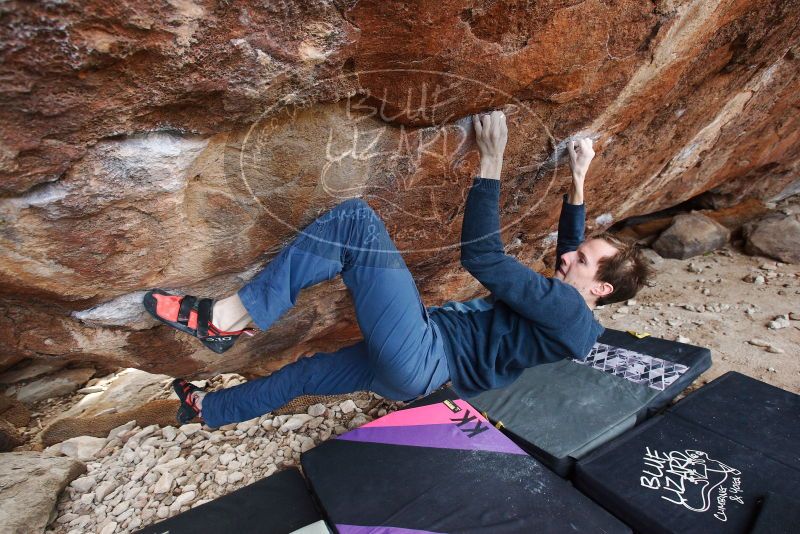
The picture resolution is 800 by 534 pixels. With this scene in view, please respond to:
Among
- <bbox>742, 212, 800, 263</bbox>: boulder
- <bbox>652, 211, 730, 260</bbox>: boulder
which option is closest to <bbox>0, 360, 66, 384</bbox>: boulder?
<bbox>652, 211, 730, 260</bbox>: boulder

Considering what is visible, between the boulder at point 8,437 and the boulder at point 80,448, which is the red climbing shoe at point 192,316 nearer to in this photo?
the boulder at point 80,448

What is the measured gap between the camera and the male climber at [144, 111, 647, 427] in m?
1.51

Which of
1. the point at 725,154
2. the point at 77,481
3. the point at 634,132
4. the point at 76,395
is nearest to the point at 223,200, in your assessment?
the point at 77,481

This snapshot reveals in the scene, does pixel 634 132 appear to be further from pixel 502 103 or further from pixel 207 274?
pixel 207 274

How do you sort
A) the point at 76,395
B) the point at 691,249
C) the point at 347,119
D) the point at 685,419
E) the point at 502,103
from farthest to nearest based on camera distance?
the point at 691,249 < the point at 76,395 < the point at 685,419 < the point at 502,103 < the point at 347,119

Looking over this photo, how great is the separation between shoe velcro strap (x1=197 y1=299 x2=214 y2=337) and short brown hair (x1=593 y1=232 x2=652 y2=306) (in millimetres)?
1520

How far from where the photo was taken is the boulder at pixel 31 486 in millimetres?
1935

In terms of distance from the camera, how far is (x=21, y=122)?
1029mm

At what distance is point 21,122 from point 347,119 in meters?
0.88

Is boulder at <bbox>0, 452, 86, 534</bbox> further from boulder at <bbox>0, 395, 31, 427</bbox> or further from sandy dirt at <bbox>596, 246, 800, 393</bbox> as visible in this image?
sandy dirt at <bbox>596, 246, 800, 393</bbox>

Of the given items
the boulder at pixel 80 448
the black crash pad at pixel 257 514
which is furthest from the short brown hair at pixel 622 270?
the boulder at pixel 80 448

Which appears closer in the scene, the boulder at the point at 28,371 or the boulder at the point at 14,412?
the boulder at the point at 14,412

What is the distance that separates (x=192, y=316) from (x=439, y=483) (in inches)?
51.6

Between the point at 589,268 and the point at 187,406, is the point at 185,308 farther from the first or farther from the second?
the point at 589,268
